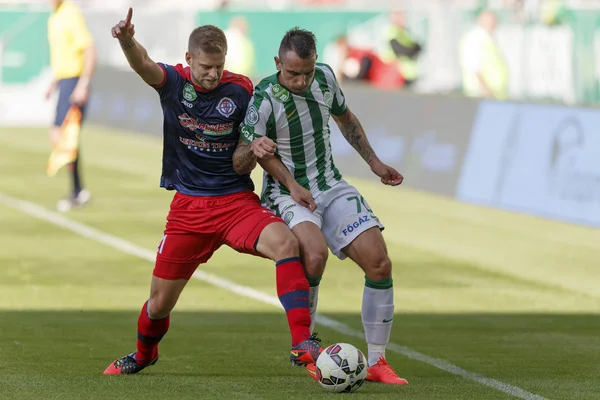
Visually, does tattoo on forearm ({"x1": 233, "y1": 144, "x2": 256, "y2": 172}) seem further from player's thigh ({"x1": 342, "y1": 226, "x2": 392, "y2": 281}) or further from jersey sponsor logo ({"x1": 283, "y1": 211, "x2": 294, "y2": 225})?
player's thigh ({"x1": 342, "y1": 226, "x2": 392, "y2": 281})

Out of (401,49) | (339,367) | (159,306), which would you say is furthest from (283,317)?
(401,49)

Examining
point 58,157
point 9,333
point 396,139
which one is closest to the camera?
point 9,333

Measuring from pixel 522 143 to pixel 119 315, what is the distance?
705 cm

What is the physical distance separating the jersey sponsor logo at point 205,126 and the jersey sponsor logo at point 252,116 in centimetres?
14

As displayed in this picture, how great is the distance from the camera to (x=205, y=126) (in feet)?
26.3

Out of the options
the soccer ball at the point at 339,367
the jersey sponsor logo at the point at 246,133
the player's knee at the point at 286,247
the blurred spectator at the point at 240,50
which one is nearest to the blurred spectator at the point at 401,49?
the blurred spectator at the point at 240,50

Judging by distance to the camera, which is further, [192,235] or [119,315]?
[119,315]

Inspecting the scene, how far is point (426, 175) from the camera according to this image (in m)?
18.2

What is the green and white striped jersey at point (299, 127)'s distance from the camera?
7.98 m

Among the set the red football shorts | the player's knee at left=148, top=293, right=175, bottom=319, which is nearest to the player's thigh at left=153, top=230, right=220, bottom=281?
the red football shorts

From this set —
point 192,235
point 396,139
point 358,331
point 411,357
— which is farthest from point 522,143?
point 192,235

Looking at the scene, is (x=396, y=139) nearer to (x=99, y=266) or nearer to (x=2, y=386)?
(x=99, y=266)

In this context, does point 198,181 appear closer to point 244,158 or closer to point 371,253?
point 244,158

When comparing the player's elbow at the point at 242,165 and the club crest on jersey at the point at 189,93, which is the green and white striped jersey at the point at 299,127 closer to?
the player's elbow at the point at 242,165
